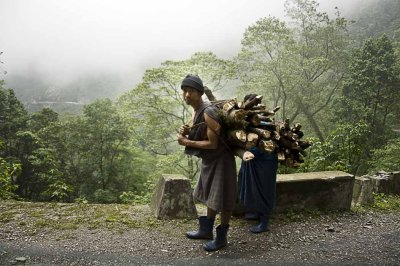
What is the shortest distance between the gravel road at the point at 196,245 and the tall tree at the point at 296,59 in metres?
15.9

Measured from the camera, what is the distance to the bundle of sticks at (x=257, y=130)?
3662 millimetres

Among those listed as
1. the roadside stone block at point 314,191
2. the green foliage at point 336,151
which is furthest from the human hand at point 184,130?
the green foliage at point 336,151

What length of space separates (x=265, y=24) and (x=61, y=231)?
58.0ft


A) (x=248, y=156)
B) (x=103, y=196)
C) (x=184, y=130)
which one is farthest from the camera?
(x=103, y=196)

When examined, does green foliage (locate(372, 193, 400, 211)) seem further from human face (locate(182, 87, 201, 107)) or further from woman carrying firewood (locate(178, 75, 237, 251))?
human face (locate(182, 87, 201, 107))

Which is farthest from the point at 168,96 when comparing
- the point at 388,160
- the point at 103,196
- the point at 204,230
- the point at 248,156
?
the point at 248,156

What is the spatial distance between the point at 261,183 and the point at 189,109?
1418 cm

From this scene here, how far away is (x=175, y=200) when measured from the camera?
4.68 metres

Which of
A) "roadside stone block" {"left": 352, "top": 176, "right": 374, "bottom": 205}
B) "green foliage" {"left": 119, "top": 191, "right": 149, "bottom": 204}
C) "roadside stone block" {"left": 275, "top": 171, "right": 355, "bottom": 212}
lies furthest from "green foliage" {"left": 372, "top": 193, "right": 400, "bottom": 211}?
"green foliage" {"left": 119, "top": 191, "right": 149, "bottom": 204}

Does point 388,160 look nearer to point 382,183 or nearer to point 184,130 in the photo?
point 382,183

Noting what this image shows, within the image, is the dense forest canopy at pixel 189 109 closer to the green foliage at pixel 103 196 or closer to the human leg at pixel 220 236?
the green foliage at pixel 103 196

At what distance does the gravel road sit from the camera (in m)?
3.54

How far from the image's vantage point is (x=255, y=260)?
360 cm

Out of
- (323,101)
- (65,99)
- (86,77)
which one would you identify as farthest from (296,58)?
(86,77)
